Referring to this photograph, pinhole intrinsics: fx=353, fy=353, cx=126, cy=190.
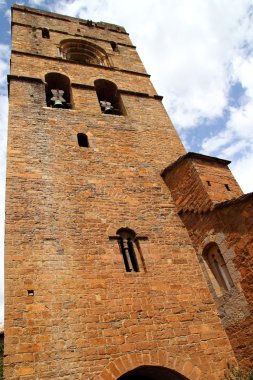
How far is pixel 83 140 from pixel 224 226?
164 inches

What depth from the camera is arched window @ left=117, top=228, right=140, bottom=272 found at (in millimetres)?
6444

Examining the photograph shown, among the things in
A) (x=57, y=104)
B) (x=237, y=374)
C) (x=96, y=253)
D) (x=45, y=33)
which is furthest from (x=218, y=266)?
(x=45, y=33)

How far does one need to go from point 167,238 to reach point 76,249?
1.88 meters

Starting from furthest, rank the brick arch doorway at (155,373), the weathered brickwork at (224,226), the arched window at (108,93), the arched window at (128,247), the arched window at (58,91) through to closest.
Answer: the arched window at (108,93), the arched window at (58,91), the arched window at (128,247), the weathered brickwork at (224,226), the brick arch doorway at (155,373)

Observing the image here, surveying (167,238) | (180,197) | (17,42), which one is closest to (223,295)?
(167,238)

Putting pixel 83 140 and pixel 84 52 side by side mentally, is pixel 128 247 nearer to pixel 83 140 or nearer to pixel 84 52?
pixel 83 140

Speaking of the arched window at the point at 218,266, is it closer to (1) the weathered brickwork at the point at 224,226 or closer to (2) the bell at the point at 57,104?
(1) the weathered brickwork at the point at 224,226

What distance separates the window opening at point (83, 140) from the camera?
8625 millimetres

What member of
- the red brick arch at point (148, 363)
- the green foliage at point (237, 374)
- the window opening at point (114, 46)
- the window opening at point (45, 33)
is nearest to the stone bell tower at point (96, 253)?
the red brick arch at point (148, 363)

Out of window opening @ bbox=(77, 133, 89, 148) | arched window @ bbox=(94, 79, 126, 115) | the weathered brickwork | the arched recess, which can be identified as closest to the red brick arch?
the weathered brickwork

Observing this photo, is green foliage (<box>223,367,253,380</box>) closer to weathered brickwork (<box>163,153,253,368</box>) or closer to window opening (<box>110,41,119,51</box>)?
→ weathered brickwork (<box>163,153,253,368</box>)

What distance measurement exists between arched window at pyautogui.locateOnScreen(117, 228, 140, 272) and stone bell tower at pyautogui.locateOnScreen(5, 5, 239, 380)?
2cm

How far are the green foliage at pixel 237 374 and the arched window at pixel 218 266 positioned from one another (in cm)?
129

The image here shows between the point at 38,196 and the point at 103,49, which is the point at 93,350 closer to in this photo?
the point at 38,196
